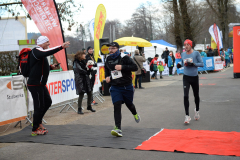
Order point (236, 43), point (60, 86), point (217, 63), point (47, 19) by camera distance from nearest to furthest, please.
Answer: point (60, 86)
point (47, 19)
point (236, 43)
point (217, 63)

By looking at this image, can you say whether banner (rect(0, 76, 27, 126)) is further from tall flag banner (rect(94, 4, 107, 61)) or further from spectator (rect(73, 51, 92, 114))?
tall flag banner (rect(94, 4, 107, 61))

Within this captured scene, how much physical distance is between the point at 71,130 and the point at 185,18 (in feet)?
82.4

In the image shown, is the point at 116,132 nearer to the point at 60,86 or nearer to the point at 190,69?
the point at 190,69

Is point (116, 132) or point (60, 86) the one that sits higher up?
point (60, 86)

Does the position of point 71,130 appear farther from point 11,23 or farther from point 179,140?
point 11,23

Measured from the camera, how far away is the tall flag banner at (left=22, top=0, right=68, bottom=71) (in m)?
9.40

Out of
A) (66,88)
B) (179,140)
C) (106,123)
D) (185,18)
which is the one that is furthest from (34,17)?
(185,18)

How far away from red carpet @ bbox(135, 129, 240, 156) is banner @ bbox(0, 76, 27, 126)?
3743mm

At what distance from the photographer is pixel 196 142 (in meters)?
5.32

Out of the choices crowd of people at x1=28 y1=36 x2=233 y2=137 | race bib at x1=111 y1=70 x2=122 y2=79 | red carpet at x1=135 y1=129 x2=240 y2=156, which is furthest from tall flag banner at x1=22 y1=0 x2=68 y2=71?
red carpet at x1=135 y1=129 x2=240 y2=156

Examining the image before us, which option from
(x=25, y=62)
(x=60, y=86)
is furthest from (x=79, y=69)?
(x=25, y=62)

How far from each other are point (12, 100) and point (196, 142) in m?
4.70

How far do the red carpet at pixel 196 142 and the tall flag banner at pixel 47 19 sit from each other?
544 centimetres

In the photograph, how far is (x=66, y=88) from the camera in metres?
9.89
